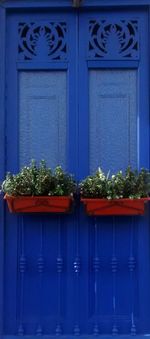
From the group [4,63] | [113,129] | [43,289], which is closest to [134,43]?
[113,129]

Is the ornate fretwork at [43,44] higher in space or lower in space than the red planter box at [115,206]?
higher

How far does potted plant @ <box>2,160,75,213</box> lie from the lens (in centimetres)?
411

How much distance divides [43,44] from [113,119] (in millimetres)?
674

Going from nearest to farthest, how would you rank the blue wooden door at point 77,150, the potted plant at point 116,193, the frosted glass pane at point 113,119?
1. the potted plant at point 116,193
2. the blue wooden door at point 77,150
3. the frosted glass pane at point 113,119

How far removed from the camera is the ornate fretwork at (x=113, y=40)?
174 inches

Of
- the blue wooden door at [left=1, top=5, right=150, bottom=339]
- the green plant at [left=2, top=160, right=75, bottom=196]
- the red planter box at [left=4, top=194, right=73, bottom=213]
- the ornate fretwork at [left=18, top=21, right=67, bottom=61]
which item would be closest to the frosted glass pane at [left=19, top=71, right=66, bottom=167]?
the blue wooden door at [left=1, top=5, right=150, bottom=339]

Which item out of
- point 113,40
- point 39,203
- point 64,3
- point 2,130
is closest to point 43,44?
point 64,3

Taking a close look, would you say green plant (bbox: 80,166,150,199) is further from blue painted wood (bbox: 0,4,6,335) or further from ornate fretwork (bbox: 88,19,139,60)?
ornate fretwork (bbox: 88,19,139,60)

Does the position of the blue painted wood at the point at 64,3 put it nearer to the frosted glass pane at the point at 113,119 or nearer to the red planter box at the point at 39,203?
the frosted glass pane at the point at 113,119

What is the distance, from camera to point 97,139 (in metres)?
4.43

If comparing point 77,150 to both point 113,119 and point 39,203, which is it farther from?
point 39,203

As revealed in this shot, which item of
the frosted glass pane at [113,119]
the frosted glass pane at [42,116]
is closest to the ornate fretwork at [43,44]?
the frosted glass pane at [42,116]

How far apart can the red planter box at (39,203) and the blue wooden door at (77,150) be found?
174 millimetres

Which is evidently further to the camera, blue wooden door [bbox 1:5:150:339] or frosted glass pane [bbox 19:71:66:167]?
frosted glass pane [bbox 19:71:66:167]
